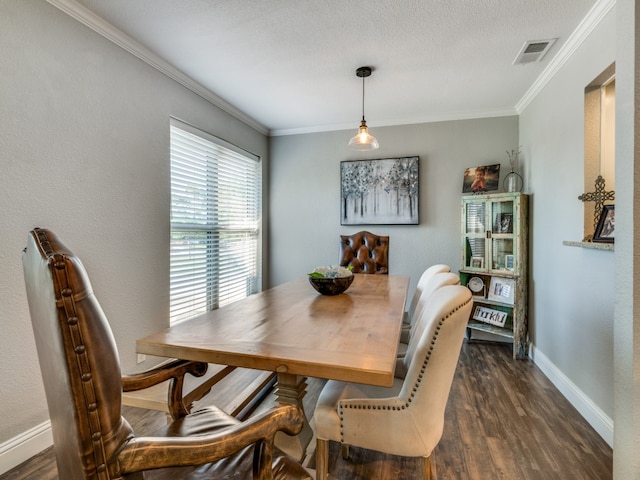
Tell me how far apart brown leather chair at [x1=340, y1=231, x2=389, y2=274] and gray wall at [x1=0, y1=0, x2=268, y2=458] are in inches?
68.4

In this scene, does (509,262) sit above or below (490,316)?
above

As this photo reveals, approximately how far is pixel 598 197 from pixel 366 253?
1.89m

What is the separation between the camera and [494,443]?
70.8 inches

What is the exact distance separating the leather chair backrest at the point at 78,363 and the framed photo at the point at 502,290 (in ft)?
11.1

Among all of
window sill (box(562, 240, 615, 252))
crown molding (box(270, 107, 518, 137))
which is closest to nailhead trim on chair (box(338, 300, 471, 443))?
window sill (box(562, 240, 615, 252))

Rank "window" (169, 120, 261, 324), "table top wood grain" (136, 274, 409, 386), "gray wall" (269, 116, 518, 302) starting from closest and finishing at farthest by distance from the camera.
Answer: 1. "table top wood grain" (136, 274, 409, 386)
2. "window" (169, 120, 261, 324)
3. "gray wall" (269, 116, 518, 302)

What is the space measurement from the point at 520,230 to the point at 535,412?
65.5 inches

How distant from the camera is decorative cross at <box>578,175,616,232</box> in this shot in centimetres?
202

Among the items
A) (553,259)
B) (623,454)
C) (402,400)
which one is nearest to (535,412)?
(623,454)

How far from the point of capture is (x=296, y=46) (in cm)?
234

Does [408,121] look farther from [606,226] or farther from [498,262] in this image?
[606,226]

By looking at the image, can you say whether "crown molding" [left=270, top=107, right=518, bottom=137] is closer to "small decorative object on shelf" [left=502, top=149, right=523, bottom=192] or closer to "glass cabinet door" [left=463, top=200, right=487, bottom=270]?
"small decorative object on shelf" [left=502, top=149, right=523, bottom=192]

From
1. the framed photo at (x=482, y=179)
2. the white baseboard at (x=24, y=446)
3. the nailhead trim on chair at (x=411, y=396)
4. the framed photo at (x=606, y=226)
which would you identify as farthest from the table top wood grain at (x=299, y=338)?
the framed photo at (x=482, y=179)

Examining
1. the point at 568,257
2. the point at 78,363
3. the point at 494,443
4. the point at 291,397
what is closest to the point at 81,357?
the point at 78,363
